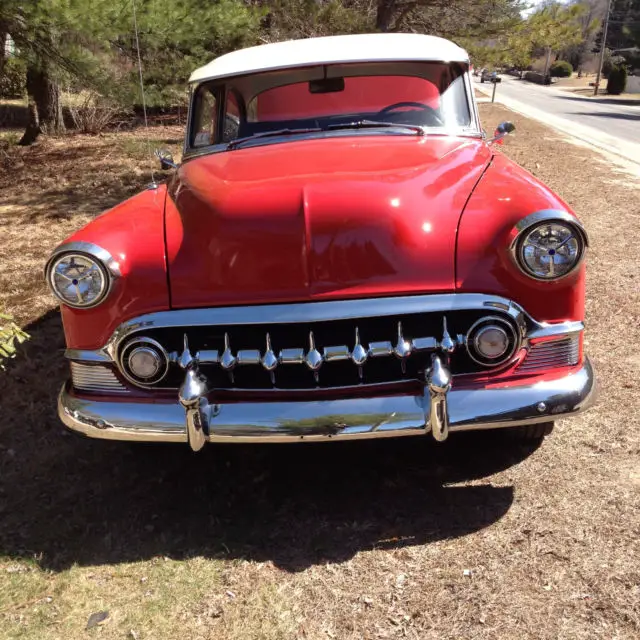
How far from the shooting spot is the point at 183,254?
7.81ft

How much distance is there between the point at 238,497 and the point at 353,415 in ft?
2.53

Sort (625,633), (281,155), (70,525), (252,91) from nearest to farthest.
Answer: (625,633)
(70,525)
(281,155)
(252,91)

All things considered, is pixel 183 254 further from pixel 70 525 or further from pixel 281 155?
pixel 70 525

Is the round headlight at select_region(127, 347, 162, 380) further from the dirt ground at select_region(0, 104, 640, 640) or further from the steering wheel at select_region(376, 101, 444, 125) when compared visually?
the steering wheel at select_region(376, 101, 444, 125)

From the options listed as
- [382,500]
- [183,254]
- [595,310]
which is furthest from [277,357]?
[595,310]

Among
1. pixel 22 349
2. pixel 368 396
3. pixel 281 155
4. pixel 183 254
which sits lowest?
pixel 22 349

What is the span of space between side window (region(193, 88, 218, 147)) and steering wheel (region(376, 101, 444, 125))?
3.02 ft

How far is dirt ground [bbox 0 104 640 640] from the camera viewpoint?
2.09m

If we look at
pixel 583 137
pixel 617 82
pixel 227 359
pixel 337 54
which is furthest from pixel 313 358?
pixel 617 82

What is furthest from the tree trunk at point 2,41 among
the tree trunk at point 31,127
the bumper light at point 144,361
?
the bumper light at point 144,361

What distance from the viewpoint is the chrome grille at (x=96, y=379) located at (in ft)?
8.04

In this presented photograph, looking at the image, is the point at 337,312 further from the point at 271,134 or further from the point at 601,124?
the point at 601,124

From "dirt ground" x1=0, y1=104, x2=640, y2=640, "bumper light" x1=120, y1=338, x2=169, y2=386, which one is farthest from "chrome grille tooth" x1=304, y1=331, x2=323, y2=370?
"dirt ground" x1=0, y1=104, x2=640, y2=640

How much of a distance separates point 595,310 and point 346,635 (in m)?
3.19
